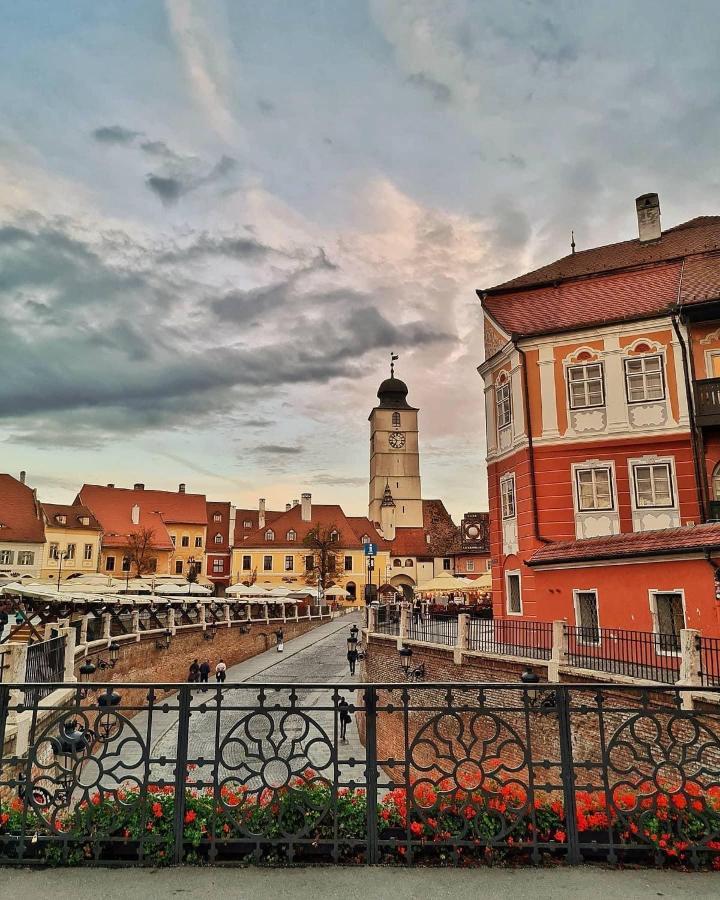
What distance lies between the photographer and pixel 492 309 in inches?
997

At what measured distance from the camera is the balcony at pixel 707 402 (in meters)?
20.0

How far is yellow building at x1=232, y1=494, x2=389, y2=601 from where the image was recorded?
3268 inches

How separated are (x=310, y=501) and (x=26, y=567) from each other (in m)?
36.4

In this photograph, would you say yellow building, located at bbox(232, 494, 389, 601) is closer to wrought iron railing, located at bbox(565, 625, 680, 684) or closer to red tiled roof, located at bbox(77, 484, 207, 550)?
red tiled roof, located at bbox(77, 484, 207, 550)

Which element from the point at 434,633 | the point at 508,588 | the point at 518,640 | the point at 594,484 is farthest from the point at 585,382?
the point at 434,633

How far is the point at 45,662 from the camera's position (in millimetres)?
14984

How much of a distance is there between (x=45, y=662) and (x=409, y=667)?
38.3ft

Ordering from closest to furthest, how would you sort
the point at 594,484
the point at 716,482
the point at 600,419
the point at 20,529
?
1. the point at 716,482
2. the point at 594,484
3. the point at 600,419
4. the point at 20,529

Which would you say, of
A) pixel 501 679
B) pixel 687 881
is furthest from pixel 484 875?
pixel 501 679

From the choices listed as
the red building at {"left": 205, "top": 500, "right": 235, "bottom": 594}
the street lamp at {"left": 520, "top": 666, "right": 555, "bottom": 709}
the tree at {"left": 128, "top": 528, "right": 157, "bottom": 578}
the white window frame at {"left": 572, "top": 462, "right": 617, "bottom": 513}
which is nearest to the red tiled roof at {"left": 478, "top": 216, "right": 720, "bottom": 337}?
the white window frame at {"left": 572, "top": 462, "right": 617, "bottom": 513}

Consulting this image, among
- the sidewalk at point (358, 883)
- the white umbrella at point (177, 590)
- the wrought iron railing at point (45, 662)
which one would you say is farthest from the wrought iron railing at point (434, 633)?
the white umbrella at point (177, 590)

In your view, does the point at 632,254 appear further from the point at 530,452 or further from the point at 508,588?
the point at 508,588

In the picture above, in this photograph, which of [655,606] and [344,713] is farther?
[344,713]

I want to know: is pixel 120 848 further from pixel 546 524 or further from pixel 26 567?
pixel 26 567
